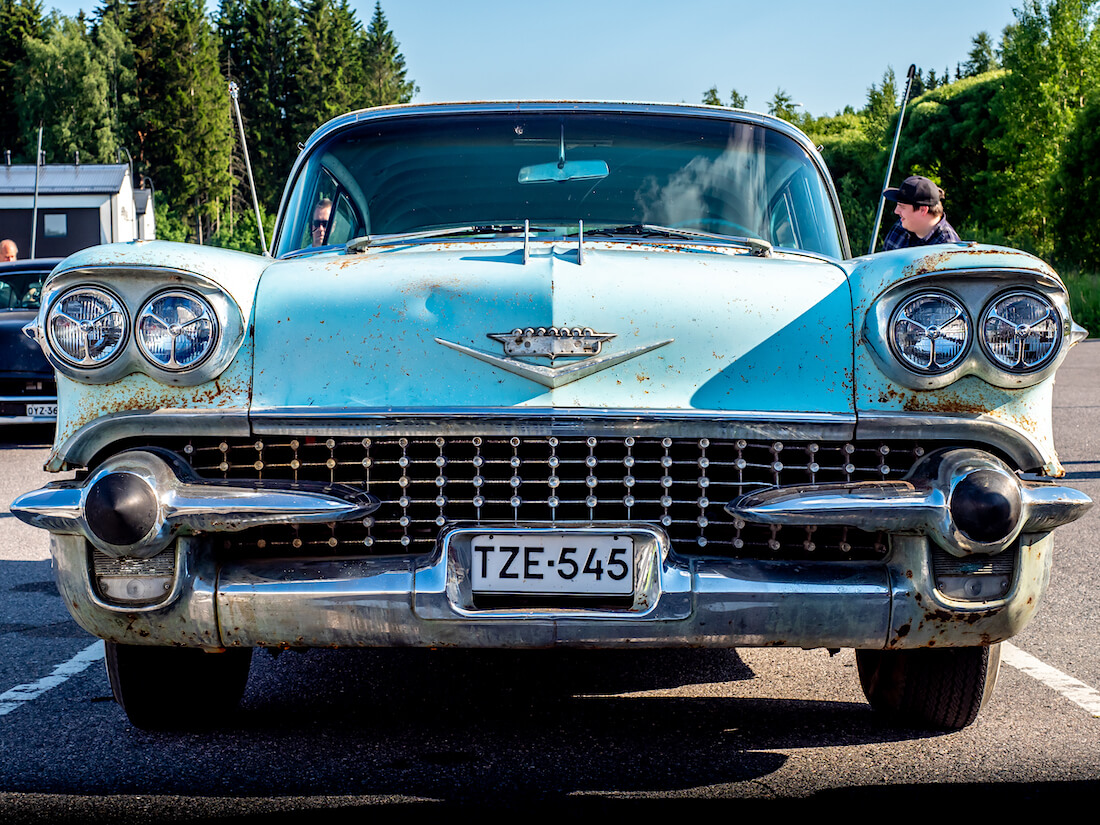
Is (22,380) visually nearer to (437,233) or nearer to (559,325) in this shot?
(437,233)

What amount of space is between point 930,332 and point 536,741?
1.43 meters

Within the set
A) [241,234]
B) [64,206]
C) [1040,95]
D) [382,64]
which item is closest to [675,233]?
[1040,95]

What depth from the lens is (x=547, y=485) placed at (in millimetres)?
2900

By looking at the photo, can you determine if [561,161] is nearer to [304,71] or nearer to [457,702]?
[457,702]

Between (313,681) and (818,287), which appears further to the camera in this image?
(313,681)

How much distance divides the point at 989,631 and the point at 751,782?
0.65 meters

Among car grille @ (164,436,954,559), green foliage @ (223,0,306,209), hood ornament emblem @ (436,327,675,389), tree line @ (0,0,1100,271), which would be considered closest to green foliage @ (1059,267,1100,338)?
tree line @ (0,0,1100,271)

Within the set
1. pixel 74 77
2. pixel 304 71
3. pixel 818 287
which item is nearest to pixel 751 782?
pixel 818 287

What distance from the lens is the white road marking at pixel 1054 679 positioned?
3689mm

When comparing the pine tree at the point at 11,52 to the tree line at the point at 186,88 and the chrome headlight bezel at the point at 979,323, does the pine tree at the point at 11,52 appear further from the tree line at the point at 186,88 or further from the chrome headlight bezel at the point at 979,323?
the chrome headlight bezel at the point at 979,323

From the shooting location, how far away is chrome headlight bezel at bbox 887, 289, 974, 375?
9.76ft

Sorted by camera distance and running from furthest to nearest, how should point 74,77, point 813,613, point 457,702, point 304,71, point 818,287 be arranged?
point 304,71
point 74,77
point 457,702
point 818,287
point 813,613

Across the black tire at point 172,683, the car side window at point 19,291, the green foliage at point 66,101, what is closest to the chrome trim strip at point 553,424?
the black tire at point 172,683

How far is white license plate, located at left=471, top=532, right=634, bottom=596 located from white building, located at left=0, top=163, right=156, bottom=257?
54029 mm
